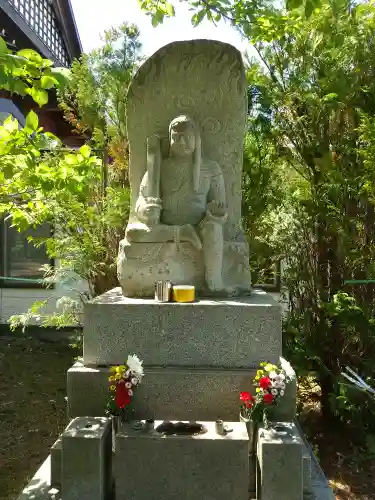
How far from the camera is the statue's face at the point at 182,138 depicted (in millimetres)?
3182

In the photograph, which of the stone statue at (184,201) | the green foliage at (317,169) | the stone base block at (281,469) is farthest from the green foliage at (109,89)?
the stone base block at (281,469)

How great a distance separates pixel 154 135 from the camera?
340 cm

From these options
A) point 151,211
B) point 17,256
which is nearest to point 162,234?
point 151,211

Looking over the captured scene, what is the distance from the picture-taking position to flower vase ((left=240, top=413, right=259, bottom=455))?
2582 millimetres

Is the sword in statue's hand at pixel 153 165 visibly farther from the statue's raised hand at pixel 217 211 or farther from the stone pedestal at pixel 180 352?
the stone pedestal at pixel 180 352

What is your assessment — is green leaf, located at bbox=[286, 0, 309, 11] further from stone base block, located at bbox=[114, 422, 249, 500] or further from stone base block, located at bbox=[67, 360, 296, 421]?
stone base block, located at bbox=[114, 422, 249, 500]

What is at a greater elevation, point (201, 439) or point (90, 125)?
point (90, 125)

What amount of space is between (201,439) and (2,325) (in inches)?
229

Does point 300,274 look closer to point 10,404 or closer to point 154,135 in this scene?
point 154,135

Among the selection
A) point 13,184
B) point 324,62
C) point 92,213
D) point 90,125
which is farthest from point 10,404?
point 324,62

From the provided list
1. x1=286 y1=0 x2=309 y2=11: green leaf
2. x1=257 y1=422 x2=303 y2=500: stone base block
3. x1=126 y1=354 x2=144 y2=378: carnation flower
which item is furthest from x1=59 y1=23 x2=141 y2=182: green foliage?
x1=257 y1=422 x2=303 y2=500: stone base block

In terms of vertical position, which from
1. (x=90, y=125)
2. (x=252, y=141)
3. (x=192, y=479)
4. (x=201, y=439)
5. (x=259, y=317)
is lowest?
(x=192, y=479)

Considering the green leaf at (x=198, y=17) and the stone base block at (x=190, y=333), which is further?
the green leaf at (x=198, y=17)

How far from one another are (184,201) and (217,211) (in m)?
0.26
